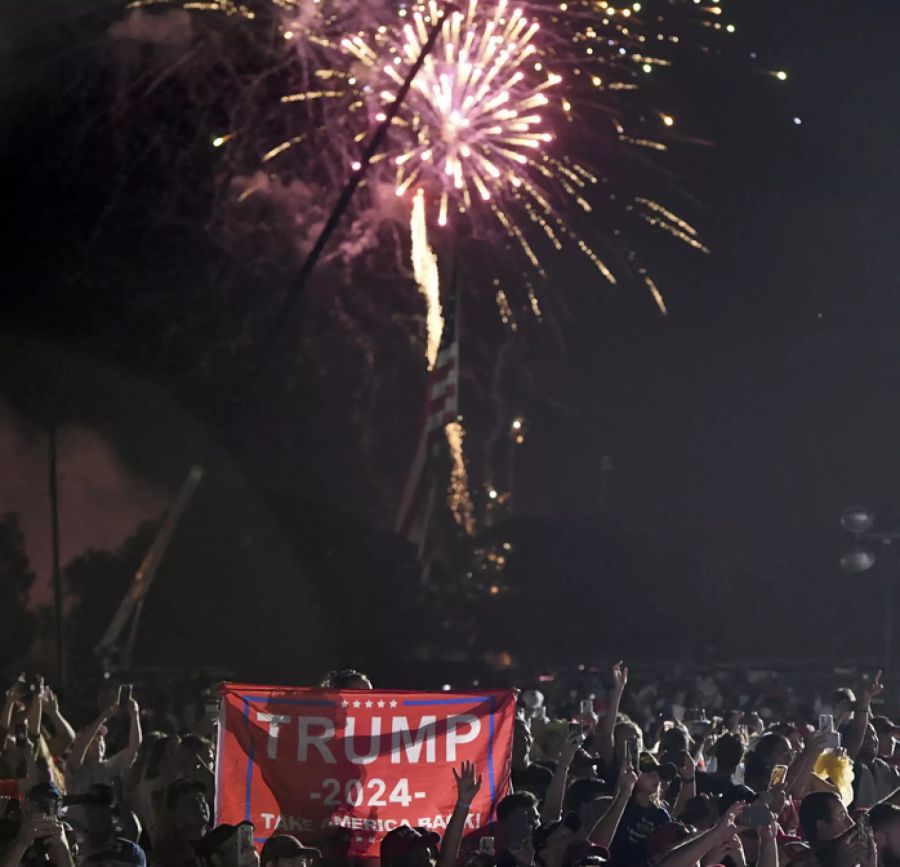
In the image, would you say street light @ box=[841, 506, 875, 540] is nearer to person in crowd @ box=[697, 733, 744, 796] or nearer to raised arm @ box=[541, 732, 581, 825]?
person in crowd @ box=[697, 733, 744, 796]

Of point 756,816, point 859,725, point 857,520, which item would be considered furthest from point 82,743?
point 857,520

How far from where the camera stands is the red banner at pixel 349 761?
7.58m

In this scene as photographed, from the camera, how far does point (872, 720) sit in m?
11.9

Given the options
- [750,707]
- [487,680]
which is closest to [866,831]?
[750,707]

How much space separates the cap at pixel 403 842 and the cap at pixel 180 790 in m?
1.01

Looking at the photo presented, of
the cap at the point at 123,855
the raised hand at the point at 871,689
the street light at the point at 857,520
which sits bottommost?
the cap at the point at 123,855

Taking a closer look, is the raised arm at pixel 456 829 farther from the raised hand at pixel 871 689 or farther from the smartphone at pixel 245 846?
the raised hand at pixel 871 689

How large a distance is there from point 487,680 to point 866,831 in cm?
1731

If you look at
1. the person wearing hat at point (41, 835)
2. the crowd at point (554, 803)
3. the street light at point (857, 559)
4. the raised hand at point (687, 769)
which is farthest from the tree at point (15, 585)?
the person wearing hat at point (41, 835)

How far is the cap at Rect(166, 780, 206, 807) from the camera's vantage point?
7391mm

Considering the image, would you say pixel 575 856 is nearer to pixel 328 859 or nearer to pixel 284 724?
pixel 328 859

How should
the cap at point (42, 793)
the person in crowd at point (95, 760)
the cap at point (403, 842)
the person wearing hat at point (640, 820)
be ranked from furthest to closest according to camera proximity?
the person in crowd at point (95, 760), the person wearing hat at point (640, 820), the cap at point (42, 793), the cap at point (403, 842)

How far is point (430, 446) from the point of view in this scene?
97.9 ft

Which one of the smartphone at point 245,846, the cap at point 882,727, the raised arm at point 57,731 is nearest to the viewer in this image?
the smartphone at point 245,846
